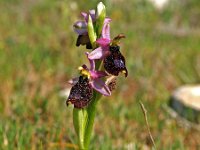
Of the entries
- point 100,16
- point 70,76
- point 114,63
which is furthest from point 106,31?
point 70,76

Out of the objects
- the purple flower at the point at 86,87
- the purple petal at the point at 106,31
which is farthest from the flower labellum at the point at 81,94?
the purple petal at the point at 106,31

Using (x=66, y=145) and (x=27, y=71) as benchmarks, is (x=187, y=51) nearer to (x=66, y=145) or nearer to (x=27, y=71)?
(x=27, y=71)

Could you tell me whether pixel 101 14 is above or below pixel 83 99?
above

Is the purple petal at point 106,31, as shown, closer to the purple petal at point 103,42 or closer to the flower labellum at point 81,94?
the purple petal at point 103,42

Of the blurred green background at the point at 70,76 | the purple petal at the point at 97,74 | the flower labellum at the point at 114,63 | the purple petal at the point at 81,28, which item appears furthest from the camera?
the blurred green background at the point at 70,76

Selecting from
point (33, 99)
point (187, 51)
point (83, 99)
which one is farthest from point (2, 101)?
point (187, 51)
